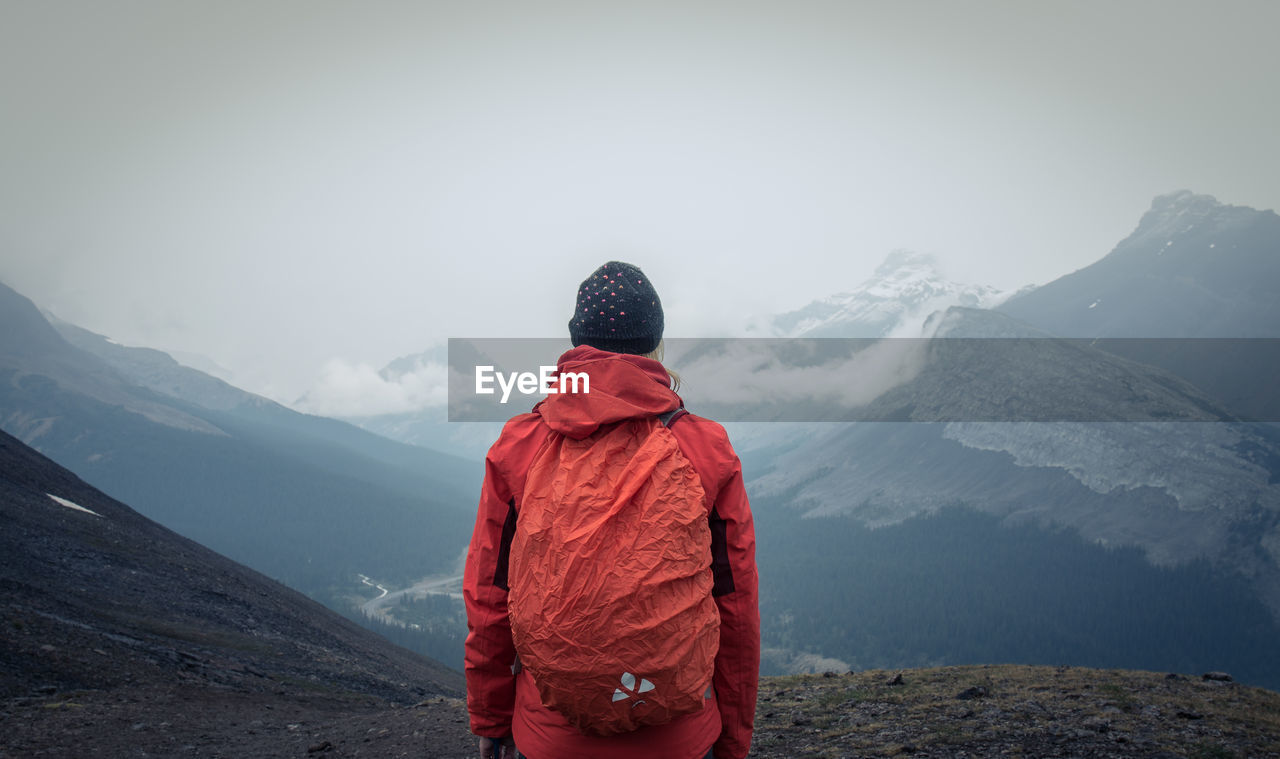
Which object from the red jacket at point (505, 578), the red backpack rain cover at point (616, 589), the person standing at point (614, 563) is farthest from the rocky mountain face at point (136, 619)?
the red backpack rain cover at point (616, 589)

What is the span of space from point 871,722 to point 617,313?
41.9 ft

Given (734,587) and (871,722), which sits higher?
(734,587)

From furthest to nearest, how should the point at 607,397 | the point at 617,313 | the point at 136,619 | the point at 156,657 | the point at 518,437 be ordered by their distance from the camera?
the point at 136,619 → the point at 156,657 → the point at 617,313 → the point at 518,437 → the point at 607,397

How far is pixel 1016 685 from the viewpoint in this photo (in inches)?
628

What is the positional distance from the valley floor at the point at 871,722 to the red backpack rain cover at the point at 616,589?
982 centimetres

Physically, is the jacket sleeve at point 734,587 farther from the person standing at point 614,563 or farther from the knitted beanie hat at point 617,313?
the knitted beanie hat at point 617,313

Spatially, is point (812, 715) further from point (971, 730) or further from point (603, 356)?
point (603, 356)

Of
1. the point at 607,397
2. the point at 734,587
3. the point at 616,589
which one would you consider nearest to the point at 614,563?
the point at 616,589

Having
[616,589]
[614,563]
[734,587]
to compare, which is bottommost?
[734,587]

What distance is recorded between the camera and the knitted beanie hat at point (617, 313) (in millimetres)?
4539

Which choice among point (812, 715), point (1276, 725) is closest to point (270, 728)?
point (812, 715)

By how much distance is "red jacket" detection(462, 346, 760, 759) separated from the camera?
391 centimetres

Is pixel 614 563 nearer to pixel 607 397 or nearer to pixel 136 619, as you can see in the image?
pixel 607 397

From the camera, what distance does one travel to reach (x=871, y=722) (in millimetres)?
13570
